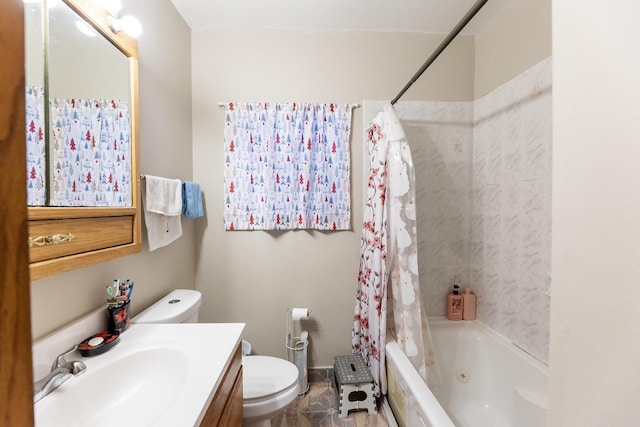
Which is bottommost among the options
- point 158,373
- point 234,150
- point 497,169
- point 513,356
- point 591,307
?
point 513,356

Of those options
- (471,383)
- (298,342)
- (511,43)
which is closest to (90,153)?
(298,342)

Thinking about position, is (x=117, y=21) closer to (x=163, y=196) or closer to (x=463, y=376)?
(x=163, y=196)

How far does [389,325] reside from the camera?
161 centimetres

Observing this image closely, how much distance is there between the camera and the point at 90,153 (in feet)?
3.07

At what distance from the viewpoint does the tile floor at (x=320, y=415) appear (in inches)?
58.9

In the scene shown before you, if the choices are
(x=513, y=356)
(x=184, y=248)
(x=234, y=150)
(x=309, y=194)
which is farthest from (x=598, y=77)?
(x=184, y=248)

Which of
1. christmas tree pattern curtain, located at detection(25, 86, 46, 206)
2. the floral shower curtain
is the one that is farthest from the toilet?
christmas tree pattern curtain, located at detection(25, 86, 46, 206)

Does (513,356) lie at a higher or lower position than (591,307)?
lower

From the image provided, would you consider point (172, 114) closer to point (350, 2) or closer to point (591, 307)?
point (350, 2)

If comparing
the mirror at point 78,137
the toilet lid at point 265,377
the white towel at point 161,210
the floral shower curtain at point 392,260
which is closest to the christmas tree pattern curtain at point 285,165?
the floral shower curtain at point 392,260

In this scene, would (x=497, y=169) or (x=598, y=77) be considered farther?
(x=497, y=169)

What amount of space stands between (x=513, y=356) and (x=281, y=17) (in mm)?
2550

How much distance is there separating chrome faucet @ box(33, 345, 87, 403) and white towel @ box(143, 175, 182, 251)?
523 millimetres

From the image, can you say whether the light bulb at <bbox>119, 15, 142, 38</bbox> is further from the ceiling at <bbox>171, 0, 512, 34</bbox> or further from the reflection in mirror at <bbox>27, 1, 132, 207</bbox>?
the ceiling at <bbox>171, 0, 512, 34</bbox>
